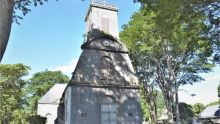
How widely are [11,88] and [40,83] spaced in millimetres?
29873

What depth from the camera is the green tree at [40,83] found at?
2375 inches

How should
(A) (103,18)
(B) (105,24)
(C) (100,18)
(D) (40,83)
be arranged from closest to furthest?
(B) (105,24) → (C) (100,18) → (A) (103,18) → (D) (40,83)

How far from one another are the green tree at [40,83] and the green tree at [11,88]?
971 inches

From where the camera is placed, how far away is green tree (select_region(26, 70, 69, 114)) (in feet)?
198

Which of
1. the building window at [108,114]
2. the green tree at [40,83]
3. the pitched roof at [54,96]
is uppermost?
the green tree at [40,83]

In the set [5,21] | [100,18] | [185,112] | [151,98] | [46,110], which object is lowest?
[185,112]

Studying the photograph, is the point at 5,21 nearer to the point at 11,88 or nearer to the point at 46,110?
the point at 11,88

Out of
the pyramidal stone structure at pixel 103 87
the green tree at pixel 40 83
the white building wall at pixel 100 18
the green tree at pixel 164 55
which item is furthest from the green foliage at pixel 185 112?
the green tree at pixel 40 83

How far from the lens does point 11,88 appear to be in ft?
114

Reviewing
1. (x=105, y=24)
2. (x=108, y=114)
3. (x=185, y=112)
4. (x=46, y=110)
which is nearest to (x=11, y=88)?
(x=46, y=110)

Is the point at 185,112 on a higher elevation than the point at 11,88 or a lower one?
lower

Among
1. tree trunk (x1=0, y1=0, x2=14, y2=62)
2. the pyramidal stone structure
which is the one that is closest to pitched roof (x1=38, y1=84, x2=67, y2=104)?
the pyramidal stone structure

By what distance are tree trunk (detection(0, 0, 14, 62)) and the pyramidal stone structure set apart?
18968mm

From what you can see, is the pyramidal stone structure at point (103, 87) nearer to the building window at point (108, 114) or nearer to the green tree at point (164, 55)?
the building window at point (108, 114)
